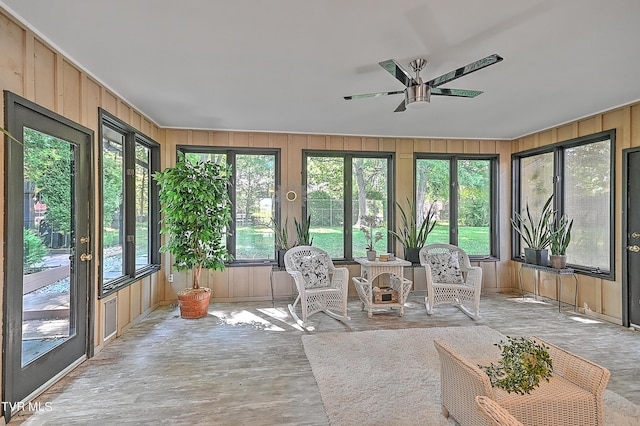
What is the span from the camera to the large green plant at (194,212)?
4469mm

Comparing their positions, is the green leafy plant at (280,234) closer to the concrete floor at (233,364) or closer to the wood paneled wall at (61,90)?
the concrete floor at (233,364)

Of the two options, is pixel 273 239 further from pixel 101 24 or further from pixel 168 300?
pixel 101 24

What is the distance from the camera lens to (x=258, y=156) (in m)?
5.80

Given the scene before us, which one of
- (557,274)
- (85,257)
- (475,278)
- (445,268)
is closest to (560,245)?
(557,274)

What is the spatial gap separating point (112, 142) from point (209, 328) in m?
2.50

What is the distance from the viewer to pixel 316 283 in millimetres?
4777

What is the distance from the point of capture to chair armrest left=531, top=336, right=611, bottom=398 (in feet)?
6.31

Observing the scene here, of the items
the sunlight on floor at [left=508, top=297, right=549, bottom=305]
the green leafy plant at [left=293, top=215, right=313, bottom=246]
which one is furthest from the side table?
the green leafy plant at [left=293, top=215, right=313, bottom=246]

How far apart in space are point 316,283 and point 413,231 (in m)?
2.03

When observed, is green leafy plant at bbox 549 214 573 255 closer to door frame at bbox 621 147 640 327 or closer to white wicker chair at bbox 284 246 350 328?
door frame at bbox 621 147 640 327

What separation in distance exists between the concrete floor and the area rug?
5.9 inches

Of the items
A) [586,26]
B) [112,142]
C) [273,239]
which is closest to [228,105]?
[112,142]

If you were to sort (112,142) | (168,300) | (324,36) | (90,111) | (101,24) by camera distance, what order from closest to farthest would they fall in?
(101,24) → (324,36) → (90,111) → (112,142) → (168,300)

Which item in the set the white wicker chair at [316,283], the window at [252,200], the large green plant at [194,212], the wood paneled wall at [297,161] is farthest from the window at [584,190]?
the large green plant at [194,212]
